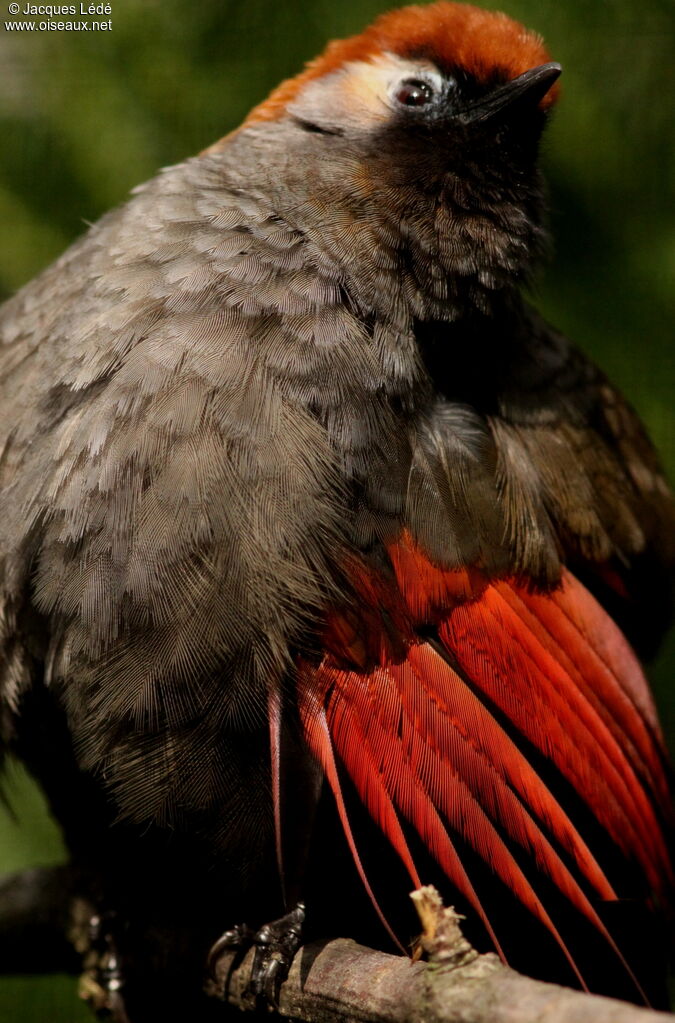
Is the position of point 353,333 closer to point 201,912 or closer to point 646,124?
point 201,912

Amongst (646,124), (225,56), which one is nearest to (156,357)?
(225,56)

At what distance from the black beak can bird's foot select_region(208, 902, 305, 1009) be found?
3.87 feet

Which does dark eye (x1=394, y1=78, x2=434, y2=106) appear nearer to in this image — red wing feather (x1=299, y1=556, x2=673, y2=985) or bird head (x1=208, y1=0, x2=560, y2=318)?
bird head (x1=208, y1=0, x2=560, y2=318)

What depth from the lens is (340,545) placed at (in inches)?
57.3

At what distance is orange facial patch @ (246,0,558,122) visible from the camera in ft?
5.41

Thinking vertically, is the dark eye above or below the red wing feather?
above

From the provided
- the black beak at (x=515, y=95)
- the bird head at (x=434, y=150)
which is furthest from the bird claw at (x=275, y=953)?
the black beak at (x=515, y=95)

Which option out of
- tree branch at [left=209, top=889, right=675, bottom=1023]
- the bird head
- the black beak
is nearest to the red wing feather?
tree branch at [left=209, top=889, right=675, bottom=1023]

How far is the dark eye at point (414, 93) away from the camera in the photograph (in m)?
1.69

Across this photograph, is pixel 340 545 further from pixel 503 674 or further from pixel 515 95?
pixel 515 95

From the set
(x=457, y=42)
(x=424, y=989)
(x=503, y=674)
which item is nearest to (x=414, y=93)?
(x=457, y=42)

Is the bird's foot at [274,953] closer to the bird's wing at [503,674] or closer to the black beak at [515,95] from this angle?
the bird's wing at [503,674]

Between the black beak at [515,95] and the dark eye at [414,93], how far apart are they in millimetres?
78

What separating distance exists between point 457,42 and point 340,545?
2.69 feet
